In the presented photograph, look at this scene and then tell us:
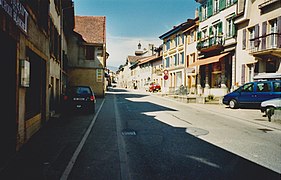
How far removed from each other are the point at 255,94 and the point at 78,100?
1156cm

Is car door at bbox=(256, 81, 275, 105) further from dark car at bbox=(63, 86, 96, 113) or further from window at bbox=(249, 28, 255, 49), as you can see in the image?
dark car at bbox=(63, 86, 96, 113)

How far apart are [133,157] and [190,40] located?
32.1m

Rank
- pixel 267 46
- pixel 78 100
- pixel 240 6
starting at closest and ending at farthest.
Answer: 1. pixel 78 100
2. pixel 267 46
3. pixel 240 6

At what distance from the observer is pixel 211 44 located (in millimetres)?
27547

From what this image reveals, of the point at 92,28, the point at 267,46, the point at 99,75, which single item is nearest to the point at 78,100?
the point at 267,46

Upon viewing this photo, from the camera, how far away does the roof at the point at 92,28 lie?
1218 inches

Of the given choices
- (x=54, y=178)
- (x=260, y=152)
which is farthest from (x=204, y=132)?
(x=54, y=178)

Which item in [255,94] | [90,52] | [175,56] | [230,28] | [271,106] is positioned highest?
[230,28]

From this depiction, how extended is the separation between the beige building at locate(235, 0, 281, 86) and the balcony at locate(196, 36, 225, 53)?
2.86 meters

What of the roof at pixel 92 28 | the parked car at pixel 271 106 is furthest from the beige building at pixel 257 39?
the roof at pixel 92 28

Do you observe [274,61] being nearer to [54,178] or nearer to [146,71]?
[54,178]

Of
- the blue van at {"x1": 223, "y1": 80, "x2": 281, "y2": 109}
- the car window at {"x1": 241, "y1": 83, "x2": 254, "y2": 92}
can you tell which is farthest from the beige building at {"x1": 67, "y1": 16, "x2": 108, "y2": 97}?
the car window at {"x1": 241, "y1": 83, "x2": 254, "y2": 92}

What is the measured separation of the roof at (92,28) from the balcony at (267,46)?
1760cm

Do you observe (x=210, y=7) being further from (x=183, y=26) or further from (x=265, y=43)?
(x=265, y=43)
